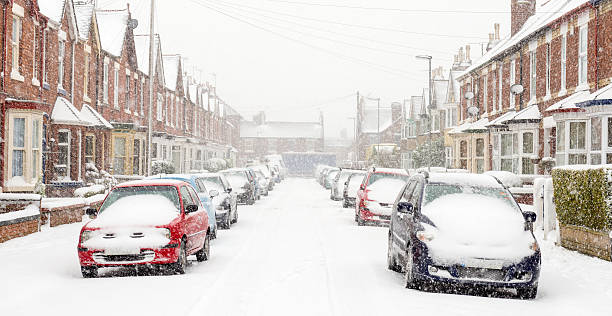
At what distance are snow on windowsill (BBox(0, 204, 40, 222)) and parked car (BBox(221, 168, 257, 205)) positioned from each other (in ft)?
39.2

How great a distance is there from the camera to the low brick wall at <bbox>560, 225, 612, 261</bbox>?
12.8 m

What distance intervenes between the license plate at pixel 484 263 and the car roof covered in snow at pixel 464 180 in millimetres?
1799

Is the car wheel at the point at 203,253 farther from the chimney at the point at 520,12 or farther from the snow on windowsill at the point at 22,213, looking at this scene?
the chimney at the point at 520,12

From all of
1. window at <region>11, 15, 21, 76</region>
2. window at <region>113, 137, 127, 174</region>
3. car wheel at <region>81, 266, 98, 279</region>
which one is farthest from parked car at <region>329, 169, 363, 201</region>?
car wheel at <region>81, 266, 98, 279</region>

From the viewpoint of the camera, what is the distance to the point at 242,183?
95.5 feet

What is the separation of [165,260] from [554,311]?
541 centimetres

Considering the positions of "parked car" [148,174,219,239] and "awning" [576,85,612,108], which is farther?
"awning" [576,85,612,108]

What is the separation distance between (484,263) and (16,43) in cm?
1753

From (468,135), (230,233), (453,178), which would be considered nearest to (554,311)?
(453,178)

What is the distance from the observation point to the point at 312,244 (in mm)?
15406

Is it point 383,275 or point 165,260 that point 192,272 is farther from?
point 383,275

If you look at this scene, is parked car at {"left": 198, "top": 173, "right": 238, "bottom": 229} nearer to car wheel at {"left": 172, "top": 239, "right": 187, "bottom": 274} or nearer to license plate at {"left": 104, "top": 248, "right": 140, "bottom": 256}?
car wheel at {"left": 172, "top": 239, "right": 187, "bottom": 274}

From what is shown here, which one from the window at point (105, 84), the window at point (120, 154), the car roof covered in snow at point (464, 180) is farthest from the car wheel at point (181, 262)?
the window at point (120, 154)

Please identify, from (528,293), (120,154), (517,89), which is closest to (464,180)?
(528,293)
